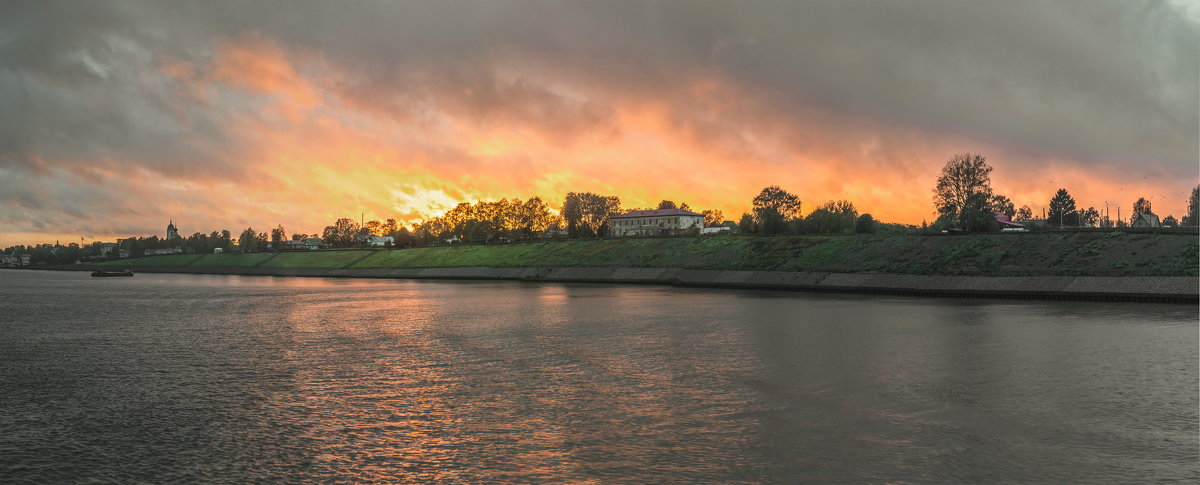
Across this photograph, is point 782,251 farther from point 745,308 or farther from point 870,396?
point 870,396

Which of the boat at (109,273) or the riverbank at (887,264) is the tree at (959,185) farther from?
the boat at (109,273)

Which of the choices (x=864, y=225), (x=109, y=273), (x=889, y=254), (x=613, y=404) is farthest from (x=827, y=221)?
(x=109, y=273)

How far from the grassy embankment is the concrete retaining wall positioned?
2.19 metres

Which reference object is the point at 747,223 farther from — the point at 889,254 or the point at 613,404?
the point at 613,404

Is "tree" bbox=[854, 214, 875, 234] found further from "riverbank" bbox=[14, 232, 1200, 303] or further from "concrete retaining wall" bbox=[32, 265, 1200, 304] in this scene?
"concrete retaining wall" bbox=[32, 265, 1200, 304]

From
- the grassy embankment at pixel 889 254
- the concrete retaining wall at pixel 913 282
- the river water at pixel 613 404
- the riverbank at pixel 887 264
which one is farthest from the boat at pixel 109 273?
the river water at pixel 613 404

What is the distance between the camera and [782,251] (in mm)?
90438

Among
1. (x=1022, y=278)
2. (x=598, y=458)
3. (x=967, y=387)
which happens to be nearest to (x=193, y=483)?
(x=598, y=458)

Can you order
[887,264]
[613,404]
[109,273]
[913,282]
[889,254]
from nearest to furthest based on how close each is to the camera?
1. [613,404]
2. [913,282]
3. [887,264]
4. [889,254]
5. [109,273]

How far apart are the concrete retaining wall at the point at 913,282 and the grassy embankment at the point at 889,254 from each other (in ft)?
7.20

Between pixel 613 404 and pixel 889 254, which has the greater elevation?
pixel 889 254

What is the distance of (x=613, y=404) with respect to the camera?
16.6 meters

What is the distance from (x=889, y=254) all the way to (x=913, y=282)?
13335 mm

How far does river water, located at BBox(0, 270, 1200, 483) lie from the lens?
38.5 feet
